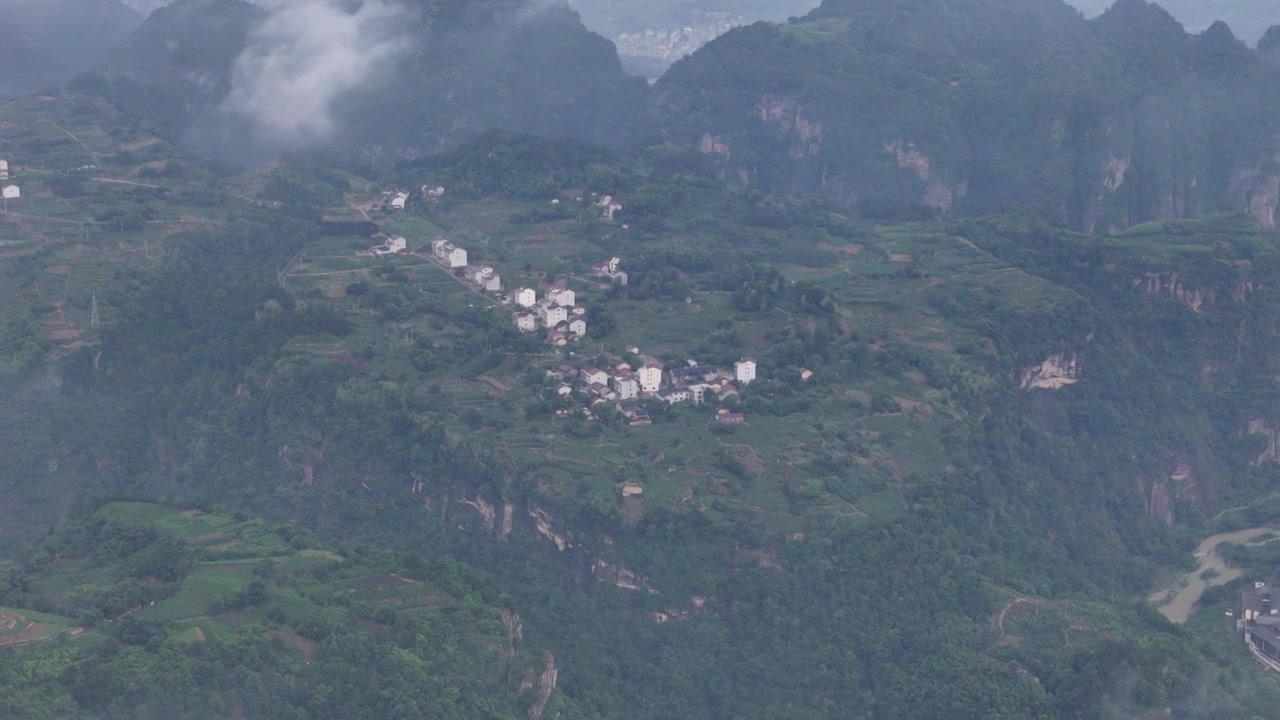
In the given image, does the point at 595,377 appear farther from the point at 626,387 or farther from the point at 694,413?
the point at 694,413

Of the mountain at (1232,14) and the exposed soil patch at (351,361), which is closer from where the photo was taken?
the exposed soil patch at (351,361)

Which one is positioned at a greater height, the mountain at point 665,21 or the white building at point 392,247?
the white building at point 392,247

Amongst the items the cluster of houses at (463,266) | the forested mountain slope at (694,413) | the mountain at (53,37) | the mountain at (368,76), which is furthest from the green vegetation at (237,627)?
the mountain at (53,37)

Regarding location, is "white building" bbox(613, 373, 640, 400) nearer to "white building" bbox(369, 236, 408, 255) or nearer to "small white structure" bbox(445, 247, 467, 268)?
"small white structure" bbox(445, 247, 467, 268)

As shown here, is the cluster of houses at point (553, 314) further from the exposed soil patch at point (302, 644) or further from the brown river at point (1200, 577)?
the exposed soil patch at point (302, 644)

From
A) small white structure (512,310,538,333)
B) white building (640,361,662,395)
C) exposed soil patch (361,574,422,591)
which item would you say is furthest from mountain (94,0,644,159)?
exposed soil patch (361,574,422,591)

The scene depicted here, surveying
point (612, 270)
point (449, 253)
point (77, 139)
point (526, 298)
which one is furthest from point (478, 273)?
point (77, 139)
